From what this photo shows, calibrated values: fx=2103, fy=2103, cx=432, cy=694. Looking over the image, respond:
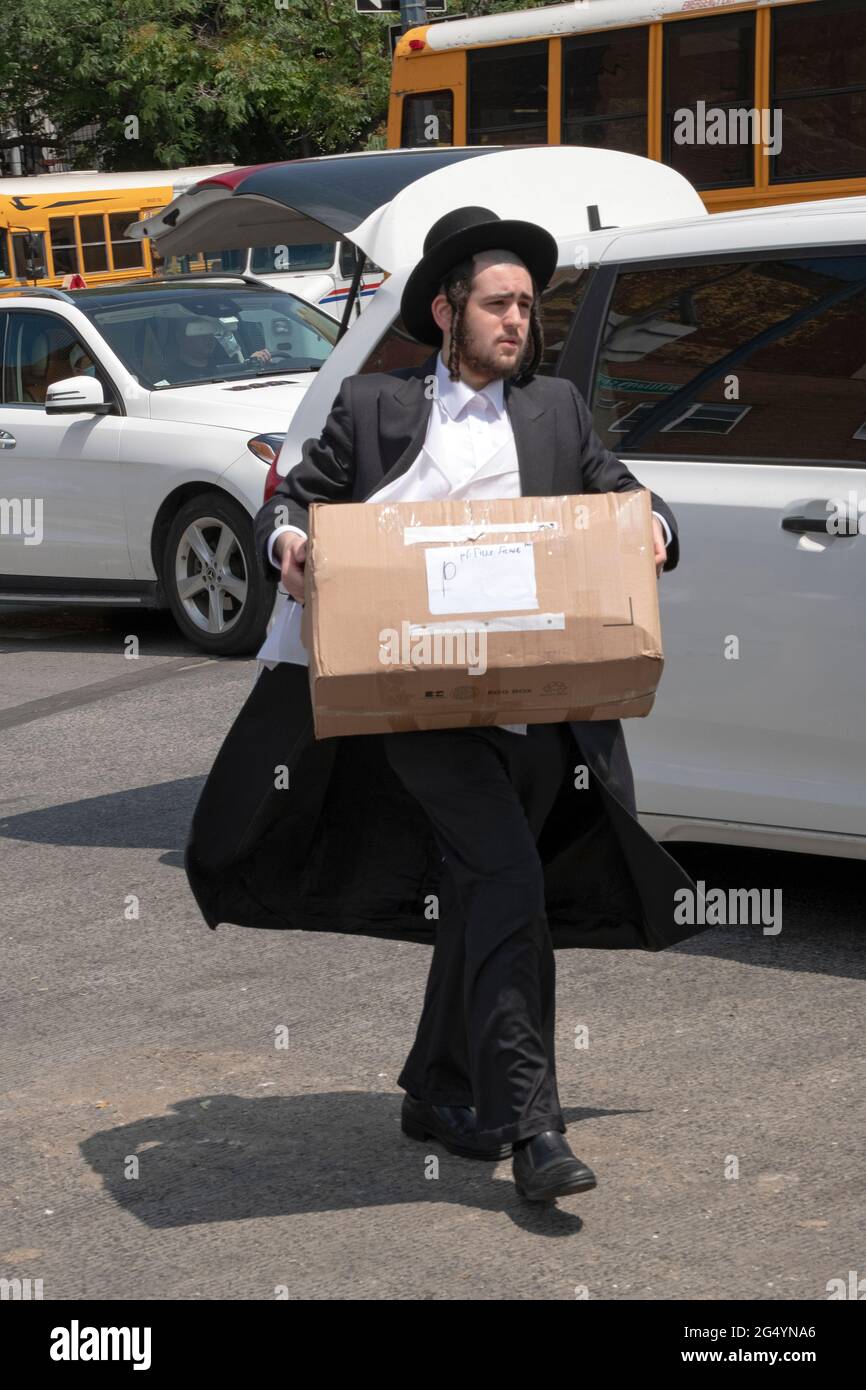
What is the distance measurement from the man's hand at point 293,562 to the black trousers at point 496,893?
357 mm

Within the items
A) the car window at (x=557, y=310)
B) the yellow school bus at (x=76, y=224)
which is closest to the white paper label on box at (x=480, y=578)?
the car window at (x=557, y=310)

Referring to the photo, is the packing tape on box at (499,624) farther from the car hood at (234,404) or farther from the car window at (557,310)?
the car hood at (234,404)


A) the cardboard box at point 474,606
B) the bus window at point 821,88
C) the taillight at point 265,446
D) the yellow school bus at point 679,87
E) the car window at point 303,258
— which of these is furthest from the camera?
the car window at point 303,258

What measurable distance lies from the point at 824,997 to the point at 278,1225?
1670mm

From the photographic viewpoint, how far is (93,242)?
86.8 feet

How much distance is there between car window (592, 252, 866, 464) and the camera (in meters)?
5.13

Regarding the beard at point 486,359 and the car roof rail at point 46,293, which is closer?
the beard at point 486,359

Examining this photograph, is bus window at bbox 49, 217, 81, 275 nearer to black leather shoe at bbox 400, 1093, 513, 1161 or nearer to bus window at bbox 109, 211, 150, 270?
bus window at bbox 109, 211, 150, 270

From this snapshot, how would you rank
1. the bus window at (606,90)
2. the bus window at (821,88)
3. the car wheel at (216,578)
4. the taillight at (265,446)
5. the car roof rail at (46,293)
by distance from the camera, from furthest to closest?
the bus window at (606,90)
the bus window at (821,88)
the car roof rail at (46,293)
the taillight at (265,446)
the car wheel at (216,578)

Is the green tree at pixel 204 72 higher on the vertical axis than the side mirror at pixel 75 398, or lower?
higher

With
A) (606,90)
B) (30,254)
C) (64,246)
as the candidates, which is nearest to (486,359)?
(606,90)

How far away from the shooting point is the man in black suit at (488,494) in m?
3.86

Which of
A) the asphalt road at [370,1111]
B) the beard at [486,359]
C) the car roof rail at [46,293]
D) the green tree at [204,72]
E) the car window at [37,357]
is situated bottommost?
the asphalt road at [370,1111]

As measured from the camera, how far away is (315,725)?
377cm
